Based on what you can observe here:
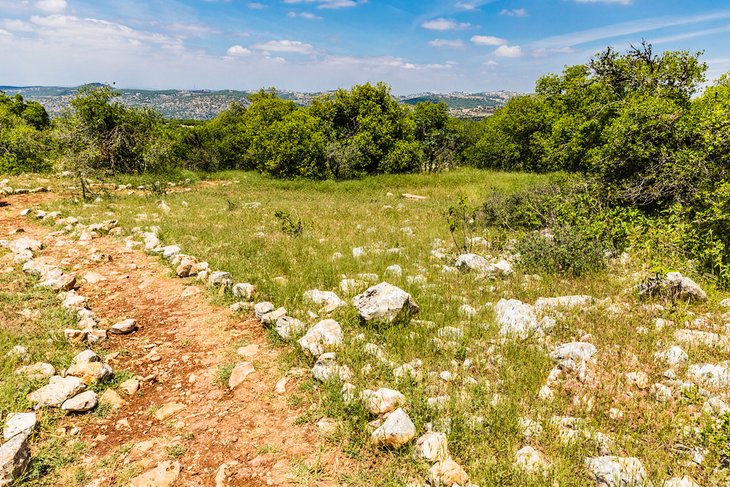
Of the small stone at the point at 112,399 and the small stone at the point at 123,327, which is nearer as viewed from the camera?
the small stone at the point at 112,399

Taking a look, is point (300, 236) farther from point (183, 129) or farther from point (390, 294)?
point (183, 129)

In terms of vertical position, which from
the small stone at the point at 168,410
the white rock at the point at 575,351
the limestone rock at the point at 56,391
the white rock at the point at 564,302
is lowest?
the small stone at the point at 168,410

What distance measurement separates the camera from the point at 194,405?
4.20 metres

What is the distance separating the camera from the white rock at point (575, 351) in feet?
14.9

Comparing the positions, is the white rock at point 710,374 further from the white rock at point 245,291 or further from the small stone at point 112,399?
the small stone at point 112,399

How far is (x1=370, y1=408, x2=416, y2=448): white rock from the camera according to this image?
3377 mm

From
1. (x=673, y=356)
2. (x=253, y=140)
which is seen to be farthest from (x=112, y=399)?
(x=253, y=140)

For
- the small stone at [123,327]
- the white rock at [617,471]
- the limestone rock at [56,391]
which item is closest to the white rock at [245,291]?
the small stone at [123,327]

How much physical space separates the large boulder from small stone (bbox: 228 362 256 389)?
1.71 meters

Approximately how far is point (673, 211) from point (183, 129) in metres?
30.2

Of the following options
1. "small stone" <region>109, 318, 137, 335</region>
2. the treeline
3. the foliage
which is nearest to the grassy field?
"small stone" <region>109, 318, 137, 335</region>

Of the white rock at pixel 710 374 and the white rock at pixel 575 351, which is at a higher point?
the white rock at pixel 710 374

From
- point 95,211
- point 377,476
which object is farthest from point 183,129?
point 377,476

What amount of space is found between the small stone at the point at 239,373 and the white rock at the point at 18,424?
1.79m
